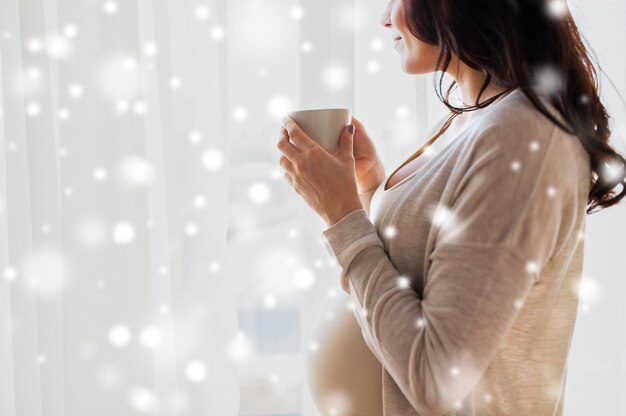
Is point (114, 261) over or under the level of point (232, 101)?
under

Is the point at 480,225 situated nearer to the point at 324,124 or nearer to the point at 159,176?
the point at 324,124

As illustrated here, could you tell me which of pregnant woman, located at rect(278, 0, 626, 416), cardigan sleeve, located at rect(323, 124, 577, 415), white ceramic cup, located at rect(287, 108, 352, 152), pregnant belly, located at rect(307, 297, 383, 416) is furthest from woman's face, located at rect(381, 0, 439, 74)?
pregnant belly, located at rect(307, 297, 383, 416)

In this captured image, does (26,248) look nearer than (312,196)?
No

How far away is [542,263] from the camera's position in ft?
1.82

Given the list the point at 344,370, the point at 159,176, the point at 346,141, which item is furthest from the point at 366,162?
the point at 159,176

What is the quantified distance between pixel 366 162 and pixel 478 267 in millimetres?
433

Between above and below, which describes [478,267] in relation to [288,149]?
below

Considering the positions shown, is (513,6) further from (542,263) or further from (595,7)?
(595,7)

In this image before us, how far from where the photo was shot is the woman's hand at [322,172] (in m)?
0.67

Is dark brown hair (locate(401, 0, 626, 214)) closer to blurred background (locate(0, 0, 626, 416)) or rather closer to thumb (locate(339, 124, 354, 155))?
thumb (locate(339, 124, 354, 155))

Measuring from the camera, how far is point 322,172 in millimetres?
697

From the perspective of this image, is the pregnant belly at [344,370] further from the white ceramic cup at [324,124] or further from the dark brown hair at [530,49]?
the dark brown hair at [530,49]

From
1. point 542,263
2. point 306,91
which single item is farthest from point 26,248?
point 542,263

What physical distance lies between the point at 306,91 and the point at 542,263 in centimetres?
72
